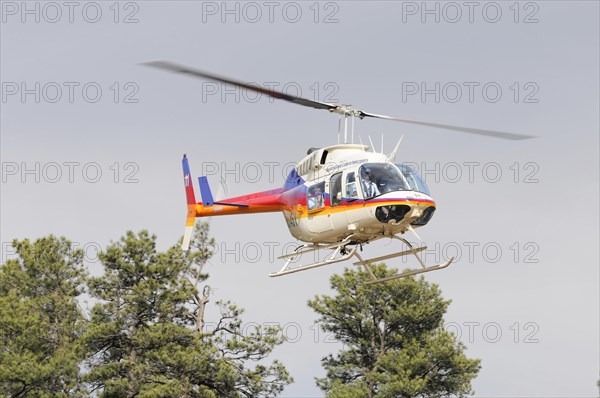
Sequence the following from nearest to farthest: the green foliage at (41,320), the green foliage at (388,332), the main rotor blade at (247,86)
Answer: the main rotor blade at (247,86) < the green foliage at (41,320) < the green foliage at (388,332)

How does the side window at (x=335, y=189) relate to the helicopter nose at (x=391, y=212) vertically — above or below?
above

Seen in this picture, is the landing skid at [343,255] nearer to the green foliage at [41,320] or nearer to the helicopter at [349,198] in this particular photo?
the helicopter at [349,198]

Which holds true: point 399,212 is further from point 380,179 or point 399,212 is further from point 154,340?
point 154,340

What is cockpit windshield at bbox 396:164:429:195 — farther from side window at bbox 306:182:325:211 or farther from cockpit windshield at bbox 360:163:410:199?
side window at bbox 306:182:325:211

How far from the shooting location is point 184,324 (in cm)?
6162

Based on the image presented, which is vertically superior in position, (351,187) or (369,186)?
(351,187)

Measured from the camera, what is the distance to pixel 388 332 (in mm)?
66312

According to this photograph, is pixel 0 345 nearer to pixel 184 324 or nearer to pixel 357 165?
pixel 184 324

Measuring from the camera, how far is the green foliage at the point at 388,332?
64.6 meters

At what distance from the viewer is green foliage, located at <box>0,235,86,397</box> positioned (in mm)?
56000

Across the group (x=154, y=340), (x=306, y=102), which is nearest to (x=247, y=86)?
(x=306, y=102)

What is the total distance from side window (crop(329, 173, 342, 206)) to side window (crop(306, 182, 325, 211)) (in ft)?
1.24

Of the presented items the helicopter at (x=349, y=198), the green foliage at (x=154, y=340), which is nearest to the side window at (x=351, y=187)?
the helicopter at (x=349, y=198)

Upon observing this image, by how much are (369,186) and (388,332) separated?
3131 cm
